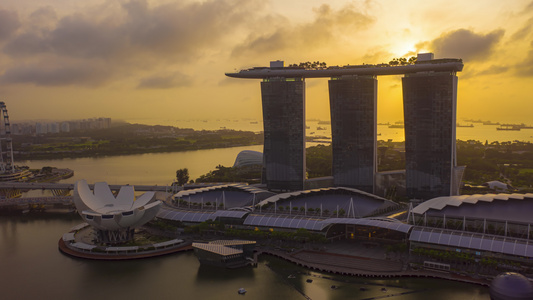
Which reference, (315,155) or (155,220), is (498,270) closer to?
(155,220)

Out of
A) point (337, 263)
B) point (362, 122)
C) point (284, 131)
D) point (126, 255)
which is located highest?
point (362, 122)

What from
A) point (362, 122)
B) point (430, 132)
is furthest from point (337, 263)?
point (362, 122)

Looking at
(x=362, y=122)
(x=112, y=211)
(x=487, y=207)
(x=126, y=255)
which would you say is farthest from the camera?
(x=362, y=122)

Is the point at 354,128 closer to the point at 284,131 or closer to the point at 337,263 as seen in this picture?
the point at 284,131

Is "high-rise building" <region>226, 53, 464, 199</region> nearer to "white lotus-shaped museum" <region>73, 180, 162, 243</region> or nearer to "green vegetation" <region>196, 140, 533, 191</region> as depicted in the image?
"green vegetation" <region>196, 140, 533, 191</region>

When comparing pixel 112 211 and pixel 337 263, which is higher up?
pixel 112 211

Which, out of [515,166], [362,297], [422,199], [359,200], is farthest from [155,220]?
[515,166]

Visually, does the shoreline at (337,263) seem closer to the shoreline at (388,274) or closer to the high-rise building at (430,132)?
the shoreline at (388,274)
